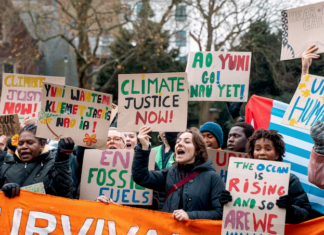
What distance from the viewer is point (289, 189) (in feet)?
11.1

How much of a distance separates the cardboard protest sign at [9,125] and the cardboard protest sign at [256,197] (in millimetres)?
2446

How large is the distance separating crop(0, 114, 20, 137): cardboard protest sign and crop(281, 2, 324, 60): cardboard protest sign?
2.82m

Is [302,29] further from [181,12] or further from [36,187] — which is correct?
[181,12]

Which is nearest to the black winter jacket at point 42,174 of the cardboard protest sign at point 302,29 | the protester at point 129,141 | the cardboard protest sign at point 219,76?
the protester at point 129,141

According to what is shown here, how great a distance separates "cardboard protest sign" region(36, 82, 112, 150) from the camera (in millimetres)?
4035

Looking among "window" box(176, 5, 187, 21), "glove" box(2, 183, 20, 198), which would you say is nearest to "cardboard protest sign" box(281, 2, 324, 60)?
"glove" box(2, 183, 20, 198)

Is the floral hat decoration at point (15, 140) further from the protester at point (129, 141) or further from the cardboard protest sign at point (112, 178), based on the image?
the protester at point (129, 141)

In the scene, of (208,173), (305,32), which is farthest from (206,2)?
(208,173)

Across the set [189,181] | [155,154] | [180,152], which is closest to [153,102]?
[155,154]

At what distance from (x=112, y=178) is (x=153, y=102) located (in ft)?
2.71

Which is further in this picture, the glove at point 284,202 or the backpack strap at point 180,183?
the backpack strap at point 180,183

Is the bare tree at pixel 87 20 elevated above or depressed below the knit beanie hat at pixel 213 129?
above

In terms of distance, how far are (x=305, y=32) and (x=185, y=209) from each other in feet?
6.96

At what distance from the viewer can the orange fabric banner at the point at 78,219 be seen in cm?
357
